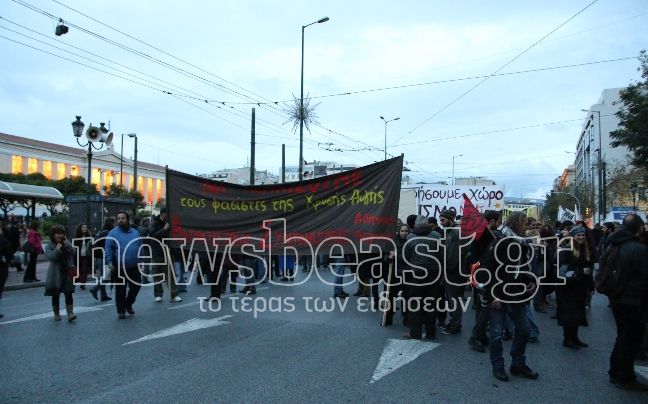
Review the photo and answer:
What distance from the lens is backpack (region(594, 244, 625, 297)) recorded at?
532 centimetres

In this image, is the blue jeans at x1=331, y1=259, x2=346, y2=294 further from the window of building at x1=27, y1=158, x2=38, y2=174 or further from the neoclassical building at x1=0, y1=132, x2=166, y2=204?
the window of building at x1=27, y1=158, x2=38, y2=174

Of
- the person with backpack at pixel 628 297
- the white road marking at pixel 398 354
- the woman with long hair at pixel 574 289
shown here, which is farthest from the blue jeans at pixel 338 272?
the person with backpack at pixel 628 297

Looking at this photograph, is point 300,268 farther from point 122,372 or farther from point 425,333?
point 122,372

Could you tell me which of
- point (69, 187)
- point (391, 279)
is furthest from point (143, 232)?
point (69, 187)

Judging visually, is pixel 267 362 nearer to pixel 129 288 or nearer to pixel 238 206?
pixel 238 206

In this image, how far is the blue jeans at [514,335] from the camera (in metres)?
5.48

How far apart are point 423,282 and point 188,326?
3670 millimetres

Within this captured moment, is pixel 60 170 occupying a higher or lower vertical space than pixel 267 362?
higher

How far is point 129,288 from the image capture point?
8.77m

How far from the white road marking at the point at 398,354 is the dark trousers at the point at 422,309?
227 mm

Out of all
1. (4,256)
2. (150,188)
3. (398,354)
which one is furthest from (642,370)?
(150,188)

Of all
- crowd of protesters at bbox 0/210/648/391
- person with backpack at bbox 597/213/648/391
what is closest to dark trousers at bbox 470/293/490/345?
crowd of protesters at bbox 0/210/648/391

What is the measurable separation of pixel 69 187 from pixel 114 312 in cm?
4871

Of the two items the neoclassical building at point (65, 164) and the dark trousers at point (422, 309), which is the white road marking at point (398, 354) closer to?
the dark trousers at point (422, 309)
